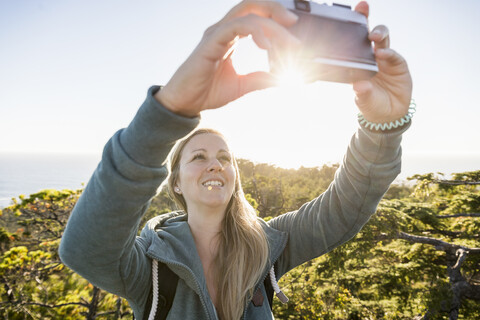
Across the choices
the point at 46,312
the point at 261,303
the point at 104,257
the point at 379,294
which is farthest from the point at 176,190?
the point at 379,294

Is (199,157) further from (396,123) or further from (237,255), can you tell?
(396,123)

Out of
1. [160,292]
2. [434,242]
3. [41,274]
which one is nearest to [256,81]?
[160,292]

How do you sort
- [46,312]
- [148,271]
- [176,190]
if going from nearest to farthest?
1. [148,271]
2. [176,190]
3. [46,312]

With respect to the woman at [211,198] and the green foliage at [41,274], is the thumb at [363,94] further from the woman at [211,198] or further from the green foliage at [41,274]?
the green foliage at [41,274]

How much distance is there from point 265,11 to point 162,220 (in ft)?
5.06

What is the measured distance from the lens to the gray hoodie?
3.11 ft

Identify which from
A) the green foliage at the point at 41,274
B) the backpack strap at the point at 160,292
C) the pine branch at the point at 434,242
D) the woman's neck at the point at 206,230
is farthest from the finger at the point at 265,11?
the green foliage at the point at 41,274

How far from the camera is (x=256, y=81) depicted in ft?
3.40

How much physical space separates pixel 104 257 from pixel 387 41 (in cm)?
143

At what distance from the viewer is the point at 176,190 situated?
228 cm

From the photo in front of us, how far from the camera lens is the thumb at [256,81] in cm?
104

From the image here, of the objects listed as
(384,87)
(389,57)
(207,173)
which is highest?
(389,57)

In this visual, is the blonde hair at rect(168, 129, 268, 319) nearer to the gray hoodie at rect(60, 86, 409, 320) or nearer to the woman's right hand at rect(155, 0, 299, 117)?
the gray hoodie at rect(60, 86, 409, 320)

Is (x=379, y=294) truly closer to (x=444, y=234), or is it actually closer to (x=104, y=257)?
(x=444, y=234)
